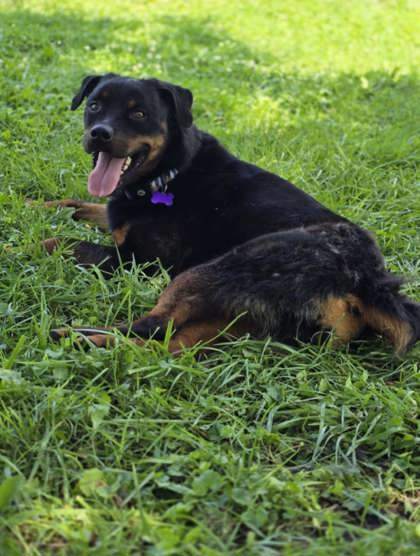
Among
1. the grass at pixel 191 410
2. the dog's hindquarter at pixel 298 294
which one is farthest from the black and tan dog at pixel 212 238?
the grass at pixel 191 410

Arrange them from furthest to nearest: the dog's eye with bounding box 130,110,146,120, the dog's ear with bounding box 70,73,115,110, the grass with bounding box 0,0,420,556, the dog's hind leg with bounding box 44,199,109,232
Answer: the dog's hind leg with bounding box 44,199,109,232, the dog's ear with bounding box 70,73,115,110, the dog's eye with bounding box 130,110,146,120, the grass with bounding box 0,0,420,556

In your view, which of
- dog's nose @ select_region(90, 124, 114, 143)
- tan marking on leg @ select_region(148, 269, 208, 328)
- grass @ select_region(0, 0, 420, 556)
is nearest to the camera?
grass @ select_region(0, 0, 420, 556)

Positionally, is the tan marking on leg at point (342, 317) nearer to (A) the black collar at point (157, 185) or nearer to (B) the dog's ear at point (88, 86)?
(A) the black collar at point (157, 185)

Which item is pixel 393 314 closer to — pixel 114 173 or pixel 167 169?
pixel 167 169

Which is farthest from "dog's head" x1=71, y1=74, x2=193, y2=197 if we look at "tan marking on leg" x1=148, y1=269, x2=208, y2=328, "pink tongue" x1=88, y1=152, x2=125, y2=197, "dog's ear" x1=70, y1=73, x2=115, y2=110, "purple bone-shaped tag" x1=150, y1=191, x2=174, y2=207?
"tan marking on leg" x1=148, y1=269, x2=208, y2=328

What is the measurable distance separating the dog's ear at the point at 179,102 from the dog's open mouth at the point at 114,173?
303 millimetres

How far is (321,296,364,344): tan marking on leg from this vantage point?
3.31 meters

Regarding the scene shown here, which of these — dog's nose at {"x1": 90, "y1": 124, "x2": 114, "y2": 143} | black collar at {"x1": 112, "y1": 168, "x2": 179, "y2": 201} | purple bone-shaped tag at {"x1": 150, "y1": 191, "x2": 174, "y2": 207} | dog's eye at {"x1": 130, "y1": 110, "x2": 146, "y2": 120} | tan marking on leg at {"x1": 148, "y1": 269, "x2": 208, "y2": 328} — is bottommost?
tan marking on leg at {"x1": 148, "y1": 269, "x2": 208, "y2": 328}

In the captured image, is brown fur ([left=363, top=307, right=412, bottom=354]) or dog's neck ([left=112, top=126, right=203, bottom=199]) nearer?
brown fur ([left=363, top=307, right=412, bottom=354])

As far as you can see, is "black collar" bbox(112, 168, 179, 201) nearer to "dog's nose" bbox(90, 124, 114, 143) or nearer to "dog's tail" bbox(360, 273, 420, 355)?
"dog's nose" bbox(90, 124, 114, 143)

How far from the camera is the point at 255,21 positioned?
10883 millimetres

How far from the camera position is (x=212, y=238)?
3.92 metres

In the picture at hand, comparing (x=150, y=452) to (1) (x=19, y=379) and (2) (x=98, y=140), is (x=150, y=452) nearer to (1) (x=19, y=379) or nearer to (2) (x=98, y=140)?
(1) (x=19, y=379)

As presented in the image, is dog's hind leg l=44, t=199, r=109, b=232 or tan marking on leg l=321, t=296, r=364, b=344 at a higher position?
tan marking on leg l=321, t=296, r=364, b=344
